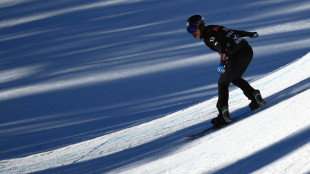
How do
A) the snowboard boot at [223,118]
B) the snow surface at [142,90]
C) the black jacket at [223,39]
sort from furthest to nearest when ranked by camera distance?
the snowboard boot at [223,118] → the black jacket at [223,39] → the snow surface at [142,90]

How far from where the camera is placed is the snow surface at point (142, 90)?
161 inches

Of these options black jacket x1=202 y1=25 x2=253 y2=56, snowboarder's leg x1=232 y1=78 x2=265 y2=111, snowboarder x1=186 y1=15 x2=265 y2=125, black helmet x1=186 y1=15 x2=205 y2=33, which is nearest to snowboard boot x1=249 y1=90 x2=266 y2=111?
snowboarder's leg x1=232 y1=78 x2=265 y2=111

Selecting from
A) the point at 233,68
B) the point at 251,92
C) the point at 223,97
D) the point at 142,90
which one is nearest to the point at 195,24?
the point at 233,68

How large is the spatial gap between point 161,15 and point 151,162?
1266 centimetres

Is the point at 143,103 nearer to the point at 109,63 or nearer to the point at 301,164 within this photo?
the point at 109,63

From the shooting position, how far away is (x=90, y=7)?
805 inches

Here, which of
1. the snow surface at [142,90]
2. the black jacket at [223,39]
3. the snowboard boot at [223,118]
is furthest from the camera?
the snowboard boot at [223,118]

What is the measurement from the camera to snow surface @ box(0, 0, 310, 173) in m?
4.08

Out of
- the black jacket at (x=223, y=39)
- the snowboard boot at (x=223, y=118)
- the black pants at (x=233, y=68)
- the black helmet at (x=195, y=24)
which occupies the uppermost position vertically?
the black helmet at (x=195, y=24)

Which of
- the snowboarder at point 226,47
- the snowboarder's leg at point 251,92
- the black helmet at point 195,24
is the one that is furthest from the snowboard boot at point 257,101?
the black helmet at point 195,24

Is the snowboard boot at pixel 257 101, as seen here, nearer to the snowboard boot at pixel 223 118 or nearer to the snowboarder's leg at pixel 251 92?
the snowboarder's leg at pixel 251 92

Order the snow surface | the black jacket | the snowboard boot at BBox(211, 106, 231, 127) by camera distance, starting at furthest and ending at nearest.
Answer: the snowboard boot at BBox(211, 106, 231, 127)
the black jacket
the snow surface

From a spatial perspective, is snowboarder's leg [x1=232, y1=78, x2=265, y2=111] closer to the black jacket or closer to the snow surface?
the snow surface

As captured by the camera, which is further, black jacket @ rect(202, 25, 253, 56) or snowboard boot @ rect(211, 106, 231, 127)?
snowboard boot @ rect(211, 106, 231, 127)
